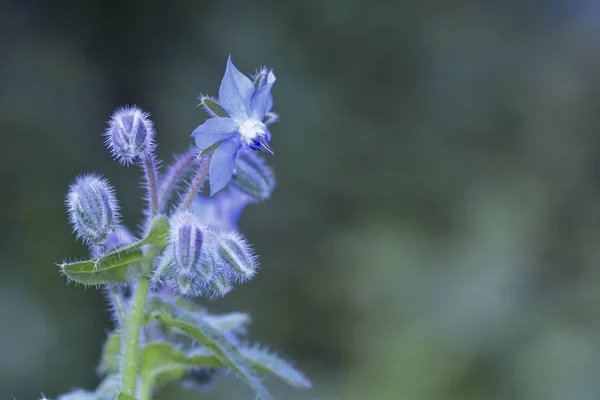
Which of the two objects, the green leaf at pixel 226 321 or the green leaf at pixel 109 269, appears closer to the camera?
the green leaf at pixel 109 269

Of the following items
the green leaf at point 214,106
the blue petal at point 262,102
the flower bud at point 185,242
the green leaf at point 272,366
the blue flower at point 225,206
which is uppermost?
the blue flower at point 225,206

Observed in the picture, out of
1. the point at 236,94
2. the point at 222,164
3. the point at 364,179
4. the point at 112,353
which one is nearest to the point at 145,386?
the point at 112,353

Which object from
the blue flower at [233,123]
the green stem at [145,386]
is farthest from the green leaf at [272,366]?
the blue flower at [233,123]

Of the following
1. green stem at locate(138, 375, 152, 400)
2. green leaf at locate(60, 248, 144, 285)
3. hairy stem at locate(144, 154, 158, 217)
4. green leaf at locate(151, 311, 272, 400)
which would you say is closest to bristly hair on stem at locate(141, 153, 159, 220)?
hairy stem at locate(144, 154, 158, 217)

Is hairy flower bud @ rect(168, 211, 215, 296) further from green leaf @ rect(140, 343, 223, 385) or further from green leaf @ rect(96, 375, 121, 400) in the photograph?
green leaf @ rect(96, 375, 121, 400)

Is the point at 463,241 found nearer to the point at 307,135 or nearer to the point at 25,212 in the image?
the point at 307,135

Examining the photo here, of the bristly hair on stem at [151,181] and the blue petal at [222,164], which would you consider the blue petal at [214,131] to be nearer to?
the blue petal at [222,164]

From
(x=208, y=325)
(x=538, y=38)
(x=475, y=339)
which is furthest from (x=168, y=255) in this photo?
(x=538, y=38)
